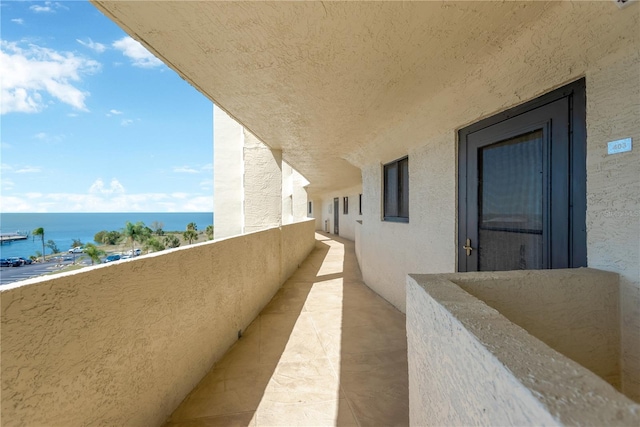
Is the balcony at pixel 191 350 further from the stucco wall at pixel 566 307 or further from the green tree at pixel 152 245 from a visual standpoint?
the green tree at pixel 152 245

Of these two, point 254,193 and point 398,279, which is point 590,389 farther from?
point 254,193

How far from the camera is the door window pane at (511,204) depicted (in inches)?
85.3

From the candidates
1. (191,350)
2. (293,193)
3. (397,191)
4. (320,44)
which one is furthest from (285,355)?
(293,193)

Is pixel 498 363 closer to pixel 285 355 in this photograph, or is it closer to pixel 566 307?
pixel 566 307

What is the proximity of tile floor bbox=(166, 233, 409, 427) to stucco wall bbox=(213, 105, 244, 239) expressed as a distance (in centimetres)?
915

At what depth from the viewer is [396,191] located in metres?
4.79

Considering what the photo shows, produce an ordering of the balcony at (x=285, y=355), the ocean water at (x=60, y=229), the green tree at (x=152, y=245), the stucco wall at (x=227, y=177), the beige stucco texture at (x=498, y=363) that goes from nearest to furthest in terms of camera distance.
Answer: the beige stucco texture at (x=498, y=363) < the balcony at (x=285, y=355) < the stucco wall at (x=227, y=177) < the green tree at (x=152, y=245) < the ocean water at (x=60, y=229)

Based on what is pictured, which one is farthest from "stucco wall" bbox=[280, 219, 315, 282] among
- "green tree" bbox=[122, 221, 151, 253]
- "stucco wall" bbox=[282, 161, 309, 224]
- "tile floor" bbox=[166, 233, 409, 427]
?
"green tree" bbox=[122, 221, 151, 253]

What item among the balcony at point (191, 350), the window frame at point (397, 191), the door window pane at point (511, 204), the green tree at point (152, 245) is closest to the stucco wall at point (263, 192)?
the balcony at point (191, 350)

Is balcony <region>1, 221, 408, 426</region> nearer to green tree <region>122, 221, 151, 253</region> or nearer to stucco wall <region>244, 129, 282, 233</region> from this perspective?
stucco wall <region>244, 129, 282, 233</region>

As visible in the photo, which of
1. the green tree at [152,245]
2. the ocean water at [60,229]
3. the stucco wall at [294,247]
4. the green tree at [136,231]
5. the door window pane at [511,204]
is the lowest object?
the ocean water at [60,229]

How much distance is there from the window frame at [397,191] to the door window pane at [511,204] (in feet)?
5.32

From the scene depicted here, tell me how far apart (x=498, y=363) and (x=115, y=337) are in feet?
6.54

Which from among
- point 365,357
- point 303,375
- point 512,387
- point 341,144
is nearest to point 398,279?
point 365,357
